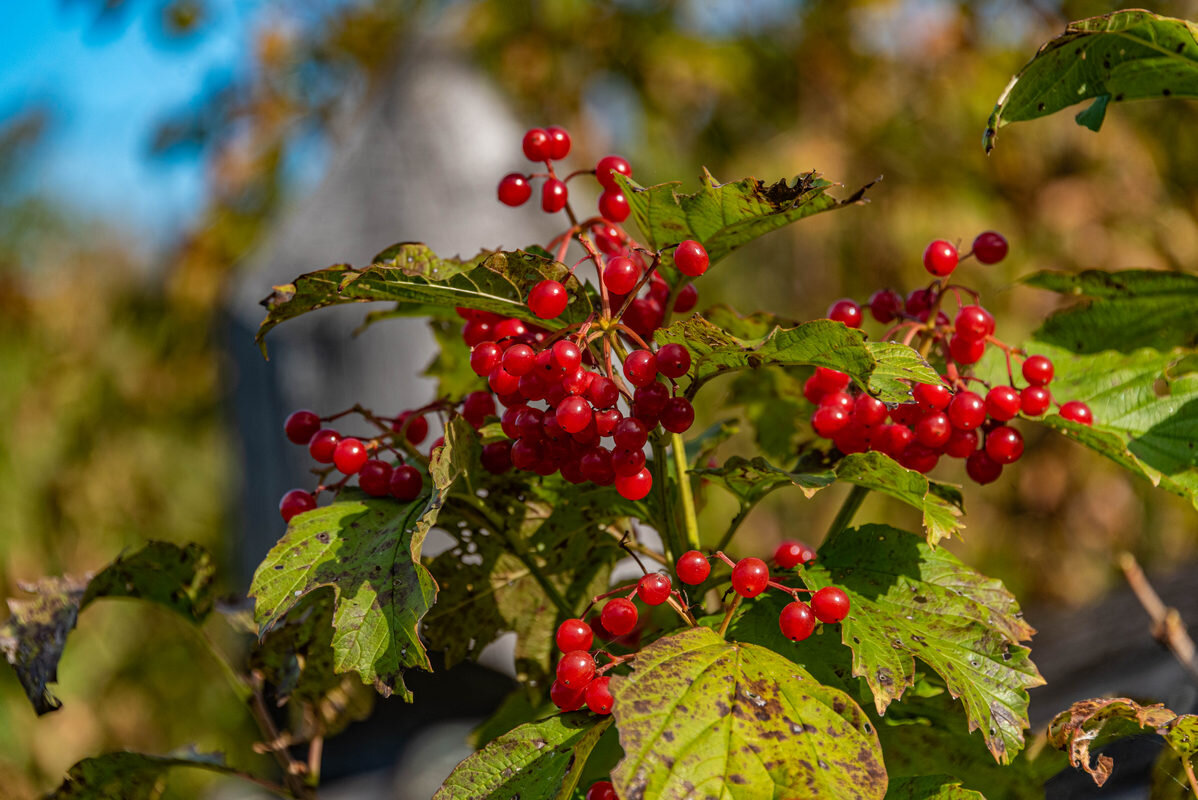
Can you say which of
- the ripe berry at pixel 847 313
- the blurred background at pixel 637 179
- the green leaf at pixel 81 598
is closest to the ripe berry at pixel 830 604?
the ripe berry at pixel 847 313

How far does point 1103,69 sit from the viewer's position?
642 millimetres

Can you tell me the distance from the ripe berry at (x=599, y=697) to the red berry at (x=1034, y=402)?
341mm

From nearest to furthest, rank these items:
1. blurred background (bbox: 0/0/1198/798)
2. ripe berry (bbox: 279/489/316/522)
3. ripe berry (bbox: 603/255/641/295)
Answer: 1. ripe berry (bbox: 603/255/641/295)
2. ripe berry (bbox: 279/489/316/522)
3. blurred background (bbox: 0/0/1198/798)

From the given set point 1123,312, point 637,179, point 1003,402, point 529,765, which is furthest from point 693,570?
point 637,179

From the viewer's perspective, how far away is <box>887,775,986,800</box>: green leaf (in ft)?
1.65

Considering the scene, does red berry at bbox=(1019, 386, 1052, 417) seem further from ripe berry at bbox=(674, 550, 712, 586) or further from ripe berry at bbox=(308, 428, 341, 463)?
ripe berry at bbox=(308, 428, 341, 463)

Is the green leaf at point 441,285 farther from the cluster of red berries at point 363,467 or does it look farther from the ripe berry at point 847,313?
the ripe berry at point 847,313

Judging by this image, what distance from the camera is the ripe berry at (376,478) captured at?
59cm

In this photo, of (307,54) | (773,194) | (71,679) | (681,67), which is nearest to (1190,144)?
(681,67)

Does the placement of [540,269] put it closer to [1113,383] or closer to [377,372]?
[1113,383]

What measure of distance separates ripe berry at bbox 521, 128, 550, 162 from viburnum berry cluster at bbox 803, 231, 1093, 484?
235 millimetres

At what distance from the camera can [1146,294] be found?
0.75 metres

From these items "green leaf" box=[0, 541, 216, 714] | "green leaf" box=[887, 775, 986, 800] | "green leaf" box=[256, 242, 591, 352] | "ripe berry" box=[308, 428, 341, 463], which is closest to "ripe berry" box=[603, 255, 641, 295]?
"green leaf" box=[256, 242, 591, 352]

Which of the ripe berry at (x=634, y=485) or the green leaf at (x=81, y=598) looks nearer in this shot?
the ripe berry at (x=634, y=485)
